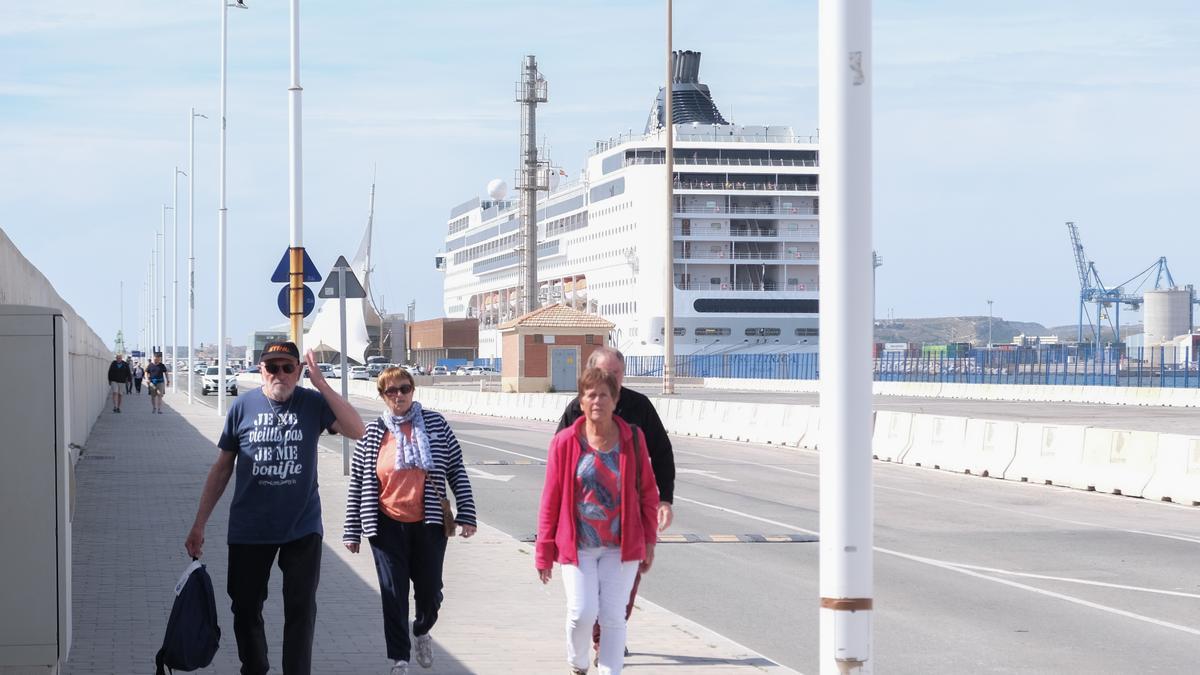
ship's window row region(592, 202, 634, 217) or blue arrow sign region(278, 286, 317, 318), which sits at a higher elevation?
ship's window row region(592, 202, 634, 217)

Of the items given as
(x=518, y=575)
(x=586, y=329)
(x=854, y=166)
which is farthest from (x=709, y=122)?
(x=854, y=166)

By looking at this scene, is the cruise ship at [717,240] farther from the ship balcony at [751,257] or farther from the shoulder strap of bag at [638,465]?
the shoulder strap of bag at [638,465]

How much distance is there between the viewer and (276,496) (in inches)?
269

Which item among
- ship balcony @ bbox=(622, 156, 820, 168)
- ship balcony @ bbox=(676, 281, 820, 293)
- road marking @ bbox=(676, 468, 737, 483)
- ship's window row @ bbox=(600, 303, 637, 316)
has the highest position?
ship balcony @ bbox=(622, 156, 820, 168)

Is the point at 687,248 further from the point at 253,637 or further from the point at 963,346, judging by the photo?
the point at 253,637

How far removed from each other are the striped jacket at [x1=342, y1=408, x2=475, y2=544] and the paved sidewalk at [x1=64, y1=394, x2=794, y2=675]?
780 millimetres

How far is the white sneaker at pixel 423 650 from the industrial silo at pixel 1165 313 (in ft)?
502

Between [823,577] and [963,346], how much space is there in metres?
109

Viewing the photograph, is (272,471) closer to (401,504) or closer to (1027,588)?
(401,504)

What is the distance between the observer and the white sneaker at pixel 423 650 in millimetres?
7738

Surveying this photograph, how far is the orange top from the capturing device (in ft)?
24.8

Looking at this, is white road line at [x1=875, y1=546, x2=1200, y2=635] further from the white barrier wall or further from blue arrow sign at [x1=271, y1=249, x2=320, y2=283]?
the white barrier wall

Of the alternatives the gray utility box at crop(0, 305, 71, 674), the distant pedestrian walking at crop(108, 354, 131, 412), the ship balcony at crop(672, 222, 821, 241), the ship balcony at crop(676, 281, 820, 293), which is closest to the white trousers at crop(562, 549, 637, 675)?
the gray utility box at crop(0, 305, 71, 674)

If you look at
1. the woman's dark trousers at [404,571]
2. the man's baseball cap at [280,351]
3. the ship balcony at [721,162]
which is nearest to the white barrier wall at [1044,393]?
the ship balcony at [721,162]
